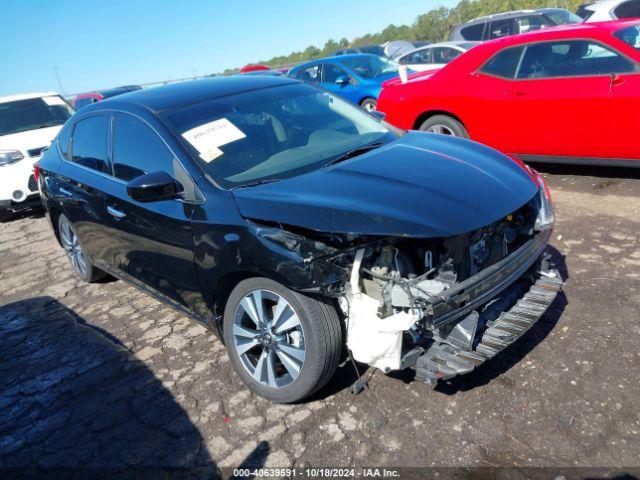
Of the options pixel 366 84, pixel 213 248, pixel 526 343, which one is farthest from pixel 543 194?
pixel 366 84

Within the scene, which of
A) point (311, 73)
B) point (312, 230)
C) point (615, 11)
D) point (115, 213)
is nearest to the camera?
point (312, 230)

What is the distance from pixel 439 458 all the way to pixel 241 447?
99 cm

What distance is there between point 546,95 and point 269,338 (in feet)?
14.1

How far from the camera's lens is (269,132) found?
3.41 metres

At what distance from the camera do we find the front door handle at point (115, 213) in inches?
138

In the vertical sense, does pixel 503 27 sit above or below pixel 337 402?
above

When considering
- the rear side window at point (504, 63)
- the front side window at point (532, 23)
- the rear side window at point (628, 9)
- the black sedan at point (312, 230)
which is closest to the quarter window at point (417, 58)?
the front side window at point (532, 23)

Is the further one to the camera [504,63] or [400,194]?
[504,63]

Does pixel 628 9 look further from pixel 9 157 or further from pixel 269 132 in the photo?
pixel 9 157

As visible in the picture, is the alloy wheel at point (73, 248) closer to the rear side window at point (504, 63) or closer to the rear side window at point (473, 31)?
the rear side window at point (504, 63)

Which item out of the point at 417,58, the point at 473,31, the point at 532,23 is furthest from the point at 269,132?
the point at 473,31

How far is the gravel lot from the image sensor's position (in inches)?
97.5

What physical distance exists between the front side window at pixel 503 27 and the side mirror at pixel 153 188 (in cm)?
1228

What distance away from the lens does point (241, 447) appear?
2.67 meters
